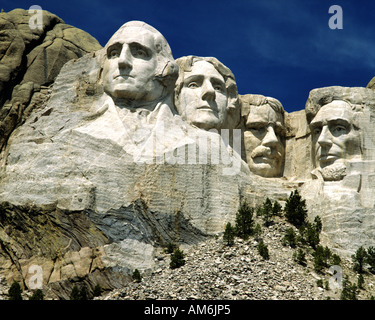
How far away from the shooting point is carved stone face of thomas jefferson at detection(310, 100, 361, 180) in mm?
24922

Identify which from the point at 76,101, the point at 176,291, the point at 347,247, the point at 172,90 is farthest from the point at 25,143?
the point at 347,247

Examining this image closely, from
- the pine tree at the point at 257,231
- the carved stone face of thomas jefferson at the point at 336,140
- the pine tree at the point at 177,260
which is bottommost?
the pine tree at the point at 177,260

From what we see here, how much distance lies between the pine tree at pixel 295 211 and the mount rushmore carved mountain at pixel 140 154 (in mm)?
448

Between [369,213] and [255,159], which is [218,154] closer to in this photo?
[255,159]

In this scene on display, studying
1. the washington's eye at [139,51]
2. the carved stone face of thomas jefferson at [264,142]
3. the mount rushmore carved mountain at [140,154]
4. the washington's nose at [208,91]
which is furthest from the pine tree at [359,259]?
the washington's eye at [139,51]

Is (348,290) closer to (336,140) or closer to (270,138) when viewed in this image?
(336,140)

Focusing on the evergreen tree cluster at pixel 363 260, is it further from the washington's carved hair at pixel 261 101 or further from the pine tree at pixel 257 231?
the washington's carved hair at pixel 261 101

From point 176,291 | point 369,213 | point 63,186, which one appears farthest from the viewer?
point 369,213

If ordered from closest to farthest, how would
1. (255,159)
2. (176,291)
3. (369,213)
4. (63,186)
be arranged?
(176,291) < (63,186) < (369,213) < (255,159)

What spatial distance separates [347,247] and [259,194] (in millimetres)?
2494

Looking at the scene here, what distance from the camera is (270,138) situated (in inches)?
1025

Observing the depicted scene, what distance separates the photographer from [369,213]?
2406 cm

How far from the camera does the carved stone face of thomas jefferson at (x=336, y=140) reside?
81.8ft

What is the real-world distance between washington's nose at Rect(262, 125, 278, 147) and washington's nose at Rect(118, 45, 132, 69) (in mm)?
4266
